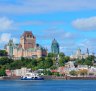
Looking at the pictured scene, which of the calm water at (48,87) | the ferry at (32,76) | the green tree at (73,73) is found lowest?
the calm water at (48,87)

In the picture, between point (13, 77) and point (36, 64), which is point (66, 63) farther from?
point (13, 77)

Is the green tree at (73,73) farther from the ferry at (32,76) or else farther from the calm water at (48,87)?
the calm water at (48,87)

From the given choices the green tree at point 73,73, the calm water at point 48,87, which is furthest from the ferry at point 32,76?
the calm water at point 48,87

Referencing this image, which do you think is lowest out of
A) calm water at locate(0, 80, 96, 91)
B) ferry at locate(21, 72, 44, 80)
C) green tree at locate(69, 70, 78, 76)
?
calm water at locate(0, 80, 96, 91)

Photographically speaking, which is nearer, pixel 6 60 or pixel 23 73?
pixel 23 73

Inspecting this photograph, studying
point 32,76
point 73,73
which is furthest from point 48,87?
point 73,73

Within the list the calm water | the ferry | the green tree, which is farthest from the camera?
the green tree

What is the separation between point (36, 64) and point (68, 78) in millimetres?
25332

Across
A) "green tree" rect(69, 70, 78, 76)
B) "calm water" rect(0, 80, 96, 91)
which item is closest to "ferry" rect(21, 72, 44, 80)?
"green tree" rect(69, 70, 78, 76)

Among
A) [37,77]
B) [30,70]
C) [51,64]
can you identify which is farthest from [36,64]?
[37,77]

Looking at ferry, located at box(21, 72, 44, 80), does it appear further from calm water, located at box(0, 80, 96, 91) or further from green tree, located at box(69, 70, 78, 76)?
calm water, located at box(0, 80, 96, 91)

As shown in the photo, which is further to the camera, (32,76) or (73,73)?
(73,73)

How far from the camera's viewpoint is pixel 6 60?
197m

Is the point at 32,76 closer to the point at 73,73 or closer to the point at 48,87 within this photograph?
the point at 73,73
